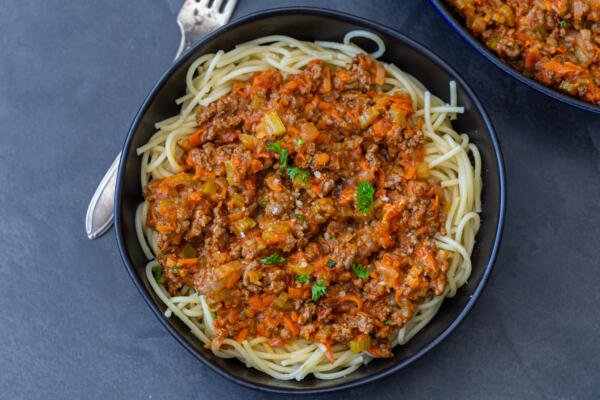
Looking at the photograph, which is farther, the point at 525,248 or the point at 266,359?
the point at 525,248

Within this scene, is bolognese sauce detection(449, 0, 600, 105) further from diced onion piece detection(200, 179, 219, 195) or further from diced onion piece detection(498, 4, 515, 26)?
diced onion piece detection(200, 179, 219, 195)

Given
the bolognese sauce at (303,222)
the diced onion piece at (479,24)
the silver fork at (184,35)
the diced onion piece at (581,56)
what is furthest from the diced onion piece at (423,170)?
the silver fork at (184,35)

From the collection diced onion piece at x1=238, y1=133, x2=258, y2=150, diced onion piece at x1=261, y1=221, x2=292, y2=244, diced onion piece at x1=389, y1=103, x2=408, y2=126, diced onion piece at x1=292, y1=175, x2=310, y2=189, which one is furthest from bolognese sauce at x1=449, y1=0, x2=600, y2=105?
diced onion piece at x1=261, y1=221, x2=292, y2=244

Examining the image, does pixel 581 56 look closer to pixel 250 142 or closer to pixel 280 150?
pixel 280 150

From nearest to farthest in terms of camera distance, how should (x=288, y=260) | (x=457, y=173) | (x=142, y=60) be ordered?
(x=288, y=260)
(x=457, y=173)
(x=142, y=60)

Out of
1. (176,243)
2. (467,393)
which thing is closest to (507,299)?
(467,393)

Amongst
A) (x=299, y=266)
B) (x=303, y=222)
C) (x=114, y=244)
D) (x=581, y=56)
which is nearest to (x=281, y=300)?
(x=299, y=266)

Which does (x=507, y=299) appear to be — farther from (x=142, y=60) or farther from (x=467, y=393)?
(x=142, y=60)
